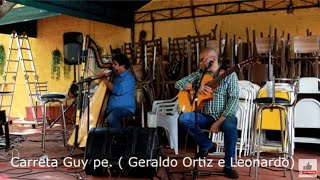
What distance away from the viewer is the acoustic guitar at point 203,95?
3.76 meters

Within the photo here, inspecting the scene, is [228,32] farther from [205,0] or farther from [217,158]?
[217,158]

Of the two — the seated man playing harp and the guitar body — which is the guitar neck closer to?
the guitar body

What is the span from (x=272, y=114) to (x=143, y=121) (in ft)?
7.13

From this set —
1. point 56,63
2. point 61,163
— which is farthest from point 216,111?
point 56,63

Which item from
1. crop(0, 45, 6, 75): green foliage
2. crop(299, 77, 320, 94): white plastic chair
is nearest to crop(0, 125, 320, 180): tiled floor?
crop(299, 77, 320, 94): white plastic chair

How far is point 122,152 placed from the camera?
13.1 ft

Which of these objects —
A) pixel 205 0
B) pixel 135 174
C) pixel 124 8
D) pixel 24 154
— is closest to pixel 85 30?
pixel 124 8

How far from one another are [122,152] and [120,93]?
49.5 inches

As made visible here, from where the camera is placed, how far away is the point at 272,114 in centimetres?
516

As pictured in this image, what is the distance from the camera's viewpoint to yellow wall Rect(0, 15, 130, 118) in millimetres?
10008

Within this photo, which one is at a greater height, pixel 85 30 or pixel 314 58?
pixel 85 30

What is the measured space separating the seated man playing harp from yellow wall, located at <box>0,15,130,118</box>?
4735mm

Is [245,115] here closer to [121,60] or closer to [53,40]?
[121,60]

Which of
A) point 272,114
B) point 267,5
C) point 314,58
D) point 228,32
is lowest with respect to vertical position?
point 272,114
